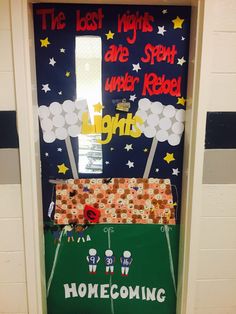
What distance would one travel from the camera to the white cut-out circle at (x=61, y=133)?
1.70 meters

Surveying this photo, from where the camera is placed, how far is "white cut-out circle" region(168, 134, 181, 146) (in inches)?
67.1

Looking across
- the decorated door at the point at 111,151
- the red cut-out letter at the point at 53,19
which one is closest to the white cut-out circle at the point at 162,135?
the decorated door at the point at 111,151

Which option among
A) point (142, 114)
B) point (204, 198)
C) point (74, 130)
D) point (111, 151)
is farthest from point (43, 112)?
point (204, 198)

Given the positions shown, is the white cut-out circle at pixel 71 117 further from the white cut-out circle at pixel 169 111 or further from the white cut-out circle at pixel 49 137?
the white cut-out circle at pixel 169 111

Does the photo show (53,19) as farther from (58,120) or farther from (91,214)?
(91,214)

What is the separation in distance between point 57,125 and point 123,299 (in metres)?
1.04

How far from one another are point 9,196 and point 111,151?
54 centimetres

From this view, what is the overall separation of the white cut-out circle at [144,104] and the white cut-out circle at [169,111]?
8 cm

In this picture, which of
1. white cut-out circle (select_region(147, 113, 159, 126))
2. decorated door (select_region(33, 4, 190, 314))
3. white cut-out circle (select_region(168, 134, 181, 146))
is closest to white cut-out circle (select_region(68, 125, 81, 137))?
decorated door (select_region(33, 4, 190, 314))

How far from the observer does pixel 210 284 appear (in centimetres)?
173

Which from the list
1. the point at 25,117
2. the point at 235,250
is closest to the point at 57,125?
the point at 25,117

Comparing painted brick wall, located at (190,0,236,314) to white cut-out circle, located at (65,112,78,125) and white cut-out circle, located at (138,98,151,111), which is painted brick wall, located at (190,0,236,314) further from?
white cut-out circle, located at (65,112,78,125)

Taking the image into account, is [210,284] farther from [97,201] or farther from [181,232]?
[97,201]

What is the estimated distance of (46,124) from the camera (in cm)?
169
